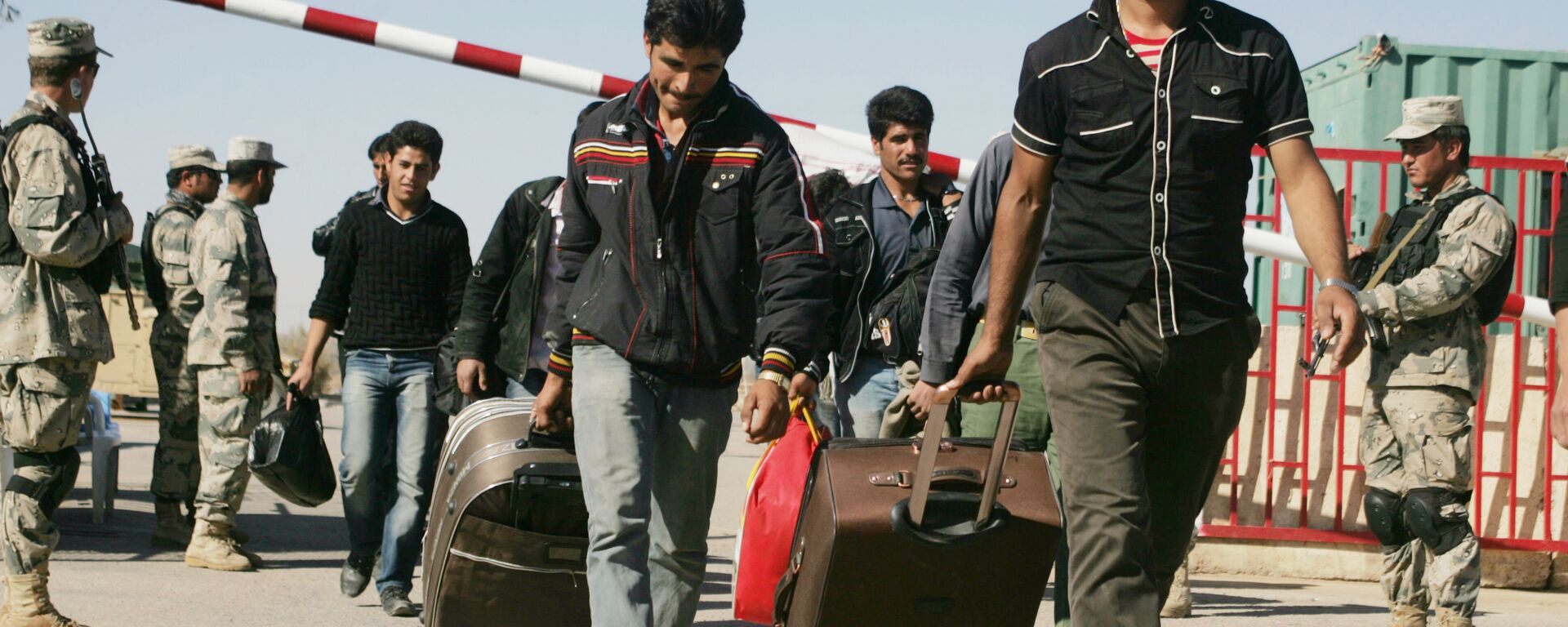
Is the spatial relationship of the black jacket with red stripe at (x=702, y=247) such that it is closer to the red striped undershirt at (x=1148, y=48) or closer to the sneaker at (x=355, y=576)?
the red striped undershirt at (x=1148, y=48)

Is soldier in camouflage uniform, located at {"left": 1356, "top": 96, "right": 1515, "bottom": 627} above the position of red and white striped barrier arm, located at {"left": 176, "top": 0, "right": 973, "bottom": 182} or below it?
below

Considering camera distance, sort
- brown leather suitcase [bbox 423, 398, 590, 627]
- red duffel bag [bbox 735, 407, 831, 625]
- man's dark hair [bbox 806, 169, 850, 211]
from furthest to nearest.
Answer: man's dark hair [bbox 806, 169, 850, 211] → red duffel bag [bbox 735, 407, 831, 625] → brown leather suitcase [bbox 423, 398, 590, 627]

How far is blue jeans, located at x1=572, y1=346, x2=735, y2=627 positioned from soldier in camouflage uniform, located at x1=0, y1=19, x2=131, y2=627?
7.97 feet

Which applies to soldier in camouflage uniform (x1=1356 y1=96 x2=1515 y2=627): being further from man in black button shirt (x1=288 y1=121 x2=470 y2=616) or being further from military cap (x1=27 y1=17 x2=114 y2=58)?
military cap (x1=27 y1=17 x2=114 y2=58)

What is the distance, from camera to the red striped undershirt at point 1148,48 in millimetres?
3826

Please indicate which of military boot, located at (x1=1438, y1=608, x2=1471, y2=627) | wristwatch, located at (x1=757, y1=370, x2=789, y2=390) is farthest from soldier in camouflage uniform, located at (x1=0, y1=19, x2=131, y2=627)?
military boot, located at (x1=1438, y1=608, x2=1471, y2=627)

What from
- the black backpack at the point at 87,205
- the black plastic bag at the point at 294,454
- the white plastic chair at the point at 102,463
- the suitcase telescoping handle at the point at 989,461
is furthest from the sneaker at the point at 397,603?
the white plastic chair at the point at 102,463

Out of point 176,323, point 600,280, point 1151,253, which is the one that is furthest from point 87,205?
point 1151,253

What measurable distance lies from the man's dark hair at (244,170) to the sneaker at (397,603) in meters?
3.03

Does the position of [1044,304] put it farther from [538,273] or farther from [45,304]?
[45,304]

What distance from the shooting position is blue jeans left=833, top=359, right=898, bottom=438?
6.96m

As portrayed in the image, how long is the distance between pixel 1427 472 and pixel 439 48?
6313 mm

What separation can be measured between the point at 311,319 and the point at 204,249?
139 cm

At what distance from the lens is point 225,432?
8.84m
